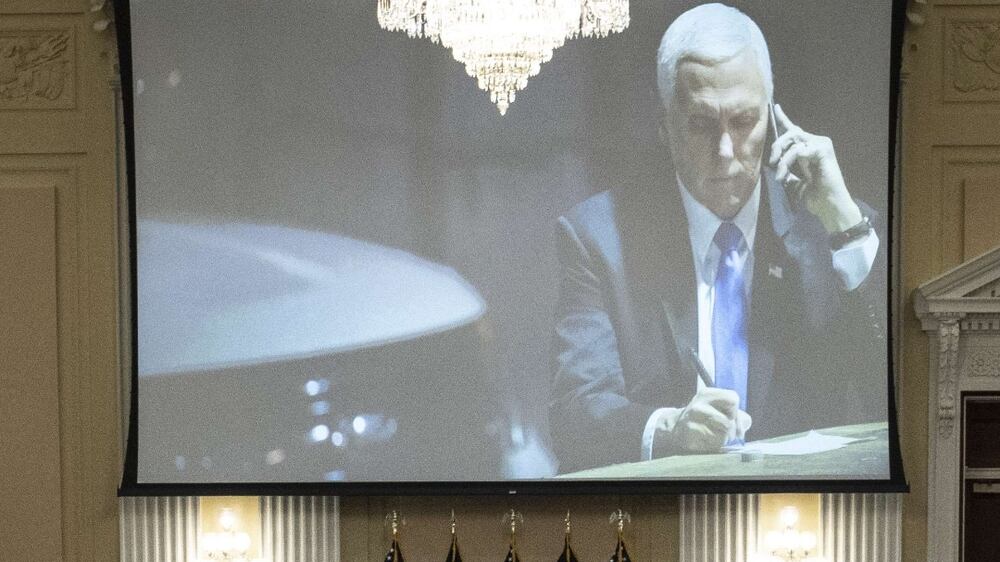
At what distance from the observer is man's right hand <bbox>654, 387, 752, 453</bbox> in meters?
6.59

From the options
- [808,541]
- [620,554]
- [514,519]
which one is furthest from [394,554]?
[808,541]

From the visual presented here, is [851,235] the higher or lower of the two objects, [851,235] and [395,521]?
the higher

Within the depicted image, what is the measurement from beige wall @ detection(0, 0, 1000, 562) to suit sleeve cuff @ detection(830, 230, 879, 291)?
9.0 inches

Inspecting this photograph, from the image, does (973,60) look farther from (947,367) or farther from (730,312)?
(730,312)

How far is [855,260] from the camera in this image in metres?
6.57

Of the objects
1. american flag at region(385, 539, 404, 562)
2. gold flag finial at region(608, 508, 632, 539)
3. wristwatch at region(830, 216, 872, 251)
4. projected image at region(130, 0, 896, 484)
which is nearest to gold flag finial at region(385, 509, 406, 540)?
american flag at region(385, 539, 404, 562)

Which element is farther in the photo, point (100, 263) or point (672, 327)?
point (100, 263)

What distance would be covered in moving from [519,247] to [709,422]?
1412 millimetres

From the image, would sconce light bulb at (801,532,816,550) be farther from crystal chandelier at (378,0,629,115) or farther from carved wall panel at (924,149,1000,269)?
crystal chandelier at (378,0,629,115)

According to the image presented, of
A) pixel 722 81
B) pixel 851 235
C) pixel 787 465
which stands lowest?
pixel 787 465

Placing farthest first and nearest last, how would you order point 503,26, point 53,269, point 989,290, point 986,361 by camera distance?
point 53,269
point 986,361
point 989,290
point 503,26

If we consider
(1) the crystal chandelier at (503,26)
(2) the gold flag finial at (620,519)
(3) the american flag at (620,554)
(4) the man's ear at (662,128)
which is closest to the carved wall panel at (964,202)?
(4) the man's ear at (662,128)

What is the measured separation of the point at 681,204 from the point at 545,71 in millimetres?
1032

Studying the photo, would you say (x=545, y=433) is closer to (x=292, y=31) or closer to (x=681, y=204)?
(x=681, y=204)
